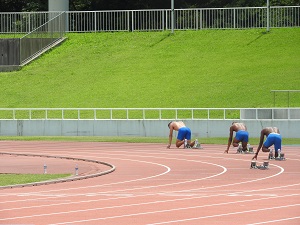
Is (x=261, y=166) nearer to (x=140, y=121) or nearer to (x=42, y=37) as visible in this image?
(x=140, y=121)

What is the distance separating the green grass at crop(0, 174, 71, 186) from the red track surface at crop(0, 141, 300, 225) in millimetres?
1049

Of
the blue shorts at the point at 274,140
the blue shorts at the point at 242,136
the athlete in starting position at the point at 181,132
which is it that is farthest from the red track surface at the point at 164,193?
the athlete in starting position at the point at 181,132

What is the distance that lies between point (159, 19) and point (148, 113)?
18.7m

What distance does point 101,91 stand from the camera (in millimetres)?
54531

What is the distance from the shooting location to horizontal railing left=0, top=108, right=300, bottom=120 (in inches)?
1764

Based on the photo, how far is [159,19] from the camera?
221 feet

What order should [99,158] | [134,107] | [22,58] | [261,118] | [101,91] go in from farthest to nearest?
[22,58] < [101,91] < [134,107] < [261,118] < [99,158]

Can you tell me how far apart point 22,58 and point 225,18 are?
532 inches

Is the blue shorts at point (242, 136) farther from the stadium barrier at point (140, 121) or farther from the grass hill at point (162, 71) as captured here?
the grass hill at point (162, 71)

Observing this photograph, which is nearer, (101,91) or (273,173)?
(273,173)

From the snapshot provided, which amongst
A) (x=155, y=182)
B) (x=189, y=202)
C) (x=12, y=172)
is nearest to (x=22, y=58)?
(x=12, y=172)

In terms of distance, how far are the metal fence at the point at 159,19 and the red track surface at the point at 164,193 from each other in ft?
108

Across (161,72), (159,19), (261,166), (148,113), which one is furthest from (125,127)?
(261,166)

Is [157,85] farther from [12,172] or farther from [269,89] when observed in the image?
[12,172]
